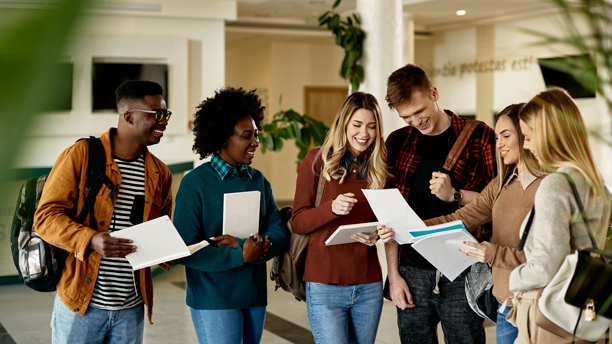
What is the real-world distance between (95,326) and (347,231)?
103 centimetres

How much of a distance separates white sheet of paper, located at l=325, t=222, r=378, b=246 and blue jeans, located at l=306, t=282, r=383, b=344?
0.21 meters

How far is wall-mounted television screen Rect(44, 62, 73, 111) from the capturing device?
0.17 meters

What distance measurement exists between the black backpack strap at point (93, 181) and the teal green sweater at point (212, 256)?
320mm

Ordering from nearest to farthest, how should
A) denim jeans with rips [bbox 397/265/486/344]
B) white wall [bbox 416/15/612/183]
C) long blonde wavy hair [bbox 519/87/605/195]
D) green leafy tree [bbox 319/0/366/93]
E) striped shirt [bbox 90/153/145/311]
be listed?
long blonde wavy hair [bbox 519/87/605/195] → striped shirt [bbox 90/153/145/311] → denim jeans with rips [bbox 397/265/486/344] → green leafy tree [bbox 319/0/366/93] → white wall [bbox 416/15/612/183]

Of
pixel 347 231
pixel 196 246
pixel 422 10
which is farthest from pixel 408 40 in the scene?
pixel 196 246

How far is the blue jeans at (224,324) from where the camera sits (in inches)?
85.9

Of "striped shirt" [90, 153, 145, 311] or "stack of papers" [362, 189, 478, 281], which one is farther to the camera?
"stack of papers" [362, 189, 478, 281]

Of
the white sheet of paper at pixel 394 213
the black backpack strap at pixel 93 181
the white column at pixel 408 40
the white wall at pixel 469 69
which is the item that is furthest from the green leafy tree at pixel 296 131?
the white wall at pixel 469 69

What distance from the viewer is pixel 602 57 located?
1.36 ft

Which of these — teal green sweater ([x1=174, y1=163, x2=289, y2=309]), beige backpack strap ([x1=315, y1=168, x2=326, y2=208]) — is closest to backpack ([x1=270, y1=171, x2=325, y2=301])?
beige backpack strap ([x1=315, y1=168, x2=326, y2=208])

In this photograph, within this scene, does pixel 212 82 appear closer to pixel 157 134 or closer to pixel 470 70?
pixel 470 70

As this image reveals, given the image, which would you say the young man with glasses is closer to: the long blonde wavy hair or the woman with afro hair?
the woman with afro hair

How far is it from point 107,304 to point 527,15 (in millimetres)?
10891

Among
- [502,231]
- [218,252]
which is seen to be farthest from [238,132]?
[502,231]
